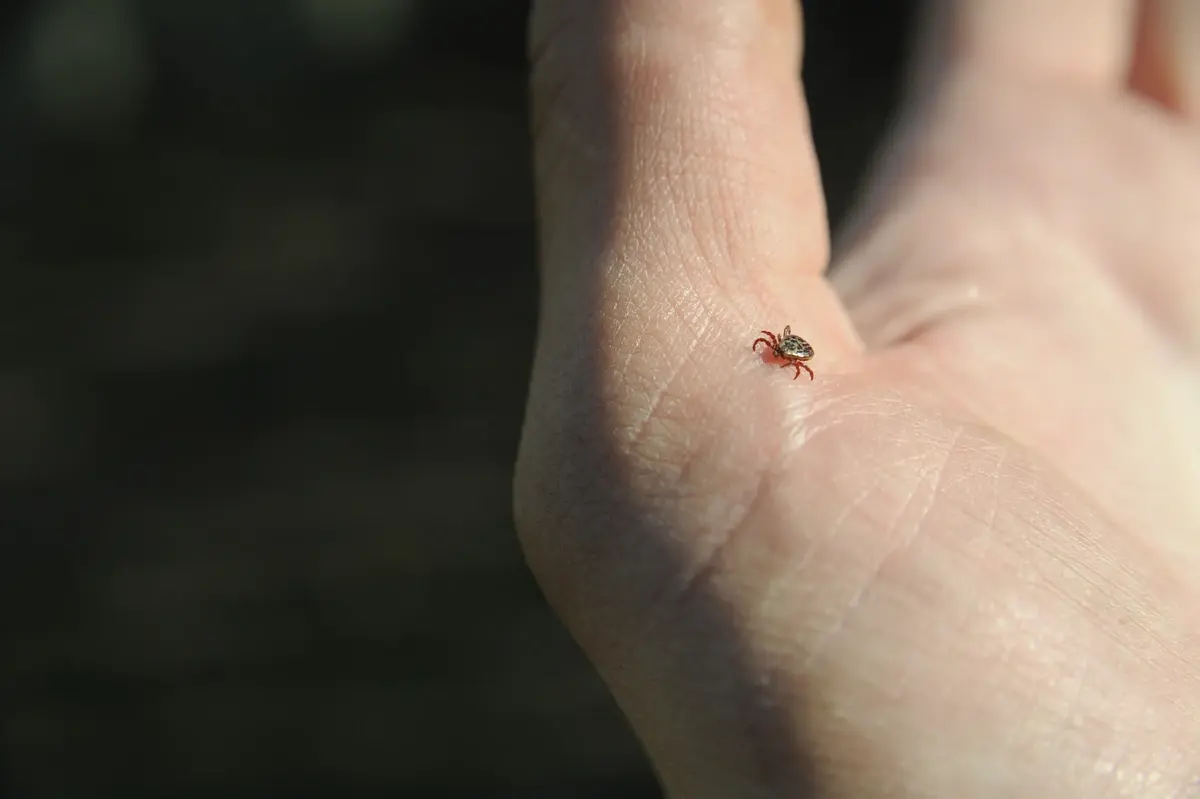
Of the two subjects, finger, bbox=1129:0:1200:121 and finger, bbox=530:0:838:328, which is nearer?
finger, bbox=530:0:838:328

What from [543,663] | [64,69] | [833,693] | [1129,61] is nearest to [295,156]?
[64,69]

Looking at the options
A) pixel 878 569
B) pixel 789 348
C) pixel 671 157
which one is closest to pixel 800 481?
pixel 878 569

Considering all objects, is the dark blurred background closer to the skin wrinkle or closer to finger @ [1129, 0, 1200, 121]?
finger @ [1129, 0, 1200, 121]

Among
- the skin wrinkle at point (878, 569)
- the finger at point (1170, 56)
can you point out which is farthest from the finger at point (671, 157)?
the finger at point (1170, 56)

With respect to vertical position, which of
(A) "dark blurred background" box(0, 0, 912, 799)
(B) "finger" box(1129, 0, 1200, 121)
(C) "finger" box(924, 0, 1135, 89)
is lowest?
(A) "dark blurred background" box(0, 0, 912, 799)

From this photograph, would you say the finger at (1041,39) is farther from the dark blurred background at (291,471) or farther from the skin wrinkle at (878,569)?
the skin wrinkle at (878,569)

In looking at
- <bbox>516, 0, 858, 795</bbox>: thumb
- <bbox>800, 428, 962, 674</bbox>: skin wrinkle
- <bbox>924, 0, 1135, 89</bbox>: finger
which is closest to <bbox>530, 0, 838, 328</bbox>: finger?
<bbox>516, 0, 858, 795</bbox>: thumb

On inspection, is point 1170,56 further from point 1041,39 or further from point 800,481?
point 800,481

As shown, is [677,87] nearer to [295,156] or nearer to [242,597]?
[295,156]
